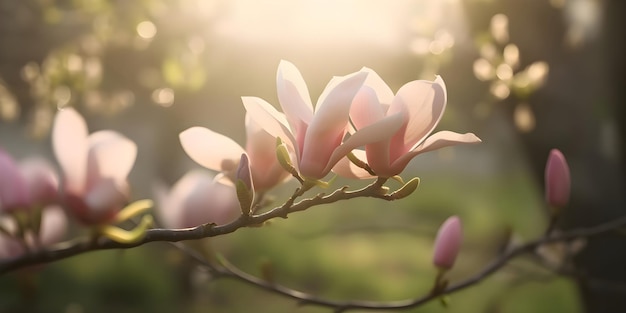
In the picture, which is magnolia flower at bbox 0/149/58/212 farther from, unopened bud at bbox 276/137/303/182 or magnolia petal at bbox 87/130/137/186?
unopened bud at bbox 276/137/303/182

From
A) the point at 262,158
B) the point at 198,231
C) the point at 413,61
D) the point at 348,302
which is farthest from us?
the point at 413,61

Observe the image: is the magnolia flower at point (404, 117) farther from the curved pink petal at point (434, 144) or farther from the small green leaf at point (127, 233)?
the small green leaf at point (127, 233)

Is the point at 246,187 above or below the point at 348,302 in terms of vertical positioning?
above

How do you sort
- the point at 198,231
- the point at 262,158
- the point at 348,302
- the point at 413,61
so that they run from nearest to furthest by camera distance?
the point at 198,231, the point at 262,158, the point at 348,302, the point at 413,61

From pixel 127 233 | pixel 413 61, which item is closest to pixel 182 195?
pixel 127 233

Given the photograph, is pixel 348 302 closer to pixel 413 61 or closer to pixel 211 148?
pixel 211 148

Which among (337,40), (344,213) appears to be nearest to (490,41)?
(337,40)

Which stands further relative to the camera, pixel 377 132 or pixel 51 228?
pixel 51 228

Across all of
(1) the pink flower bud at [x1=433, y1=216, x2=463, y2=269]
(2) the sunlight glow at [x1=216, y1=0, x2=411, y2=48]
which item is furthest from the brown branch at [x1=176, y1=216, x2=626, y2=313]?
(2) the sunlight glow at [x1=216, y1=0, x2=411, y2=48]
